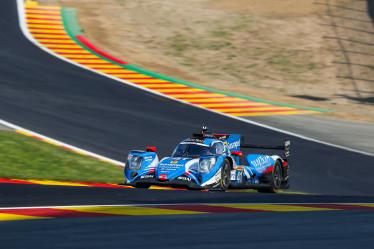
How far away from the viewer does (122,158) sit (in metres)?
22.7

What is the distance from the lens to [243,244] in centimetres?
913

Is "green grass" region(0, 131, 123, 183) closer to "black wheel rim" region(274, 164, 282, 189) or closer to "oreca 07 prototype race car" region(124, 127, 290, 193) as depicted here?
"oreca 07 prototype race car" region(124, 127, 290, 193)

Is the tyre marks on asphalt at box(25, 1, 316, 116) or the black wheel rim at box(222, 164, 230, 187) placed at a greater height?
the tyre marks on asphalt at box(25, 1, 316, 116)

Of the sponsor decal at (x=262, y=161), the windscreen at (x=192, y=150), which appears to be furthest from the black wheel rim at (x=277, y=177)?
the windscreen at (x=192, y=150)

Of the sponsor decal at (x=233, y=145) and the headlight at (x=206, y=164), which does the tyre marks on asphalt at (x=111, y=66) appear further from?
the headlight at (x=206, y=164)

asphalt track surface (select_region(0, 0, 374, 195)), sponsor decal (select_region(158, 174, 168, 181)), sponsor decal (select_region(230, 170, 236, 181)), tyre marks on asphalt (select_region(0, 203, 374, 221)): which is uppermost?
asphalt track surface (select_region(0, 0, 374, 195))

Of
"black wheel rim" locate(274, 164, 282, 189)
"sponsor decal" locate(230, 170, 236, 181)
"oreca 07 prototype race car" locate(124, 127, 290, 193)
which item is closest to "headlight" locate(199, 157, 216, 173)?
"oreca 07 prototype race car" locate(124, 127, 290, 193)

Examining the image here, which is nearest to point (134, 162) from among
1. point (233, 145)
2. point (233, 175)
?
point (233, 175)

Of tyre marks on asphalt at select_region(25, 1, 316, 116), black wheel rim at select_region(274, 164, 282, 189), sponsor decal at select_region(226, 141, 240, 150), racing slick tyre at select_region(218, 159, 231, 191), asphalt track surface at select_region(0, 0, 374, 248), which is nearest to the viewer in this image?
asphalt track surface at select_region(0, 0, 374, 248)

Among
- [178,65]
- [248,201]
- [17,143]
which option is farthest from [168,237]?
[178,65]

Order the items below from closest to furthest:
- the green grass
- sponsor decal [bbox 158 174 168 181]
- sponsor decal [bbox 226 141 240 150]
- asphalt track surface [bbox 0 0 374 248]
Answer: asphalt track surface [bbox 0 0 374 248]
sponsor decal [bbox 158 174 168 181]
the green grass
sponsor decal [bbox 226 141 240 150]

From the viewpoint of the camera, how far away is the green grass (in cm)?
1942

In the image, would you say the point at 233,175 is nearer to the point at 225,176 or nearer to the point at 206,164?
the point at 225,176

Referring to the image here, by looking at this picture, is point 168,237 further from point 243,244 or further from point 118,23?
point 118,23
